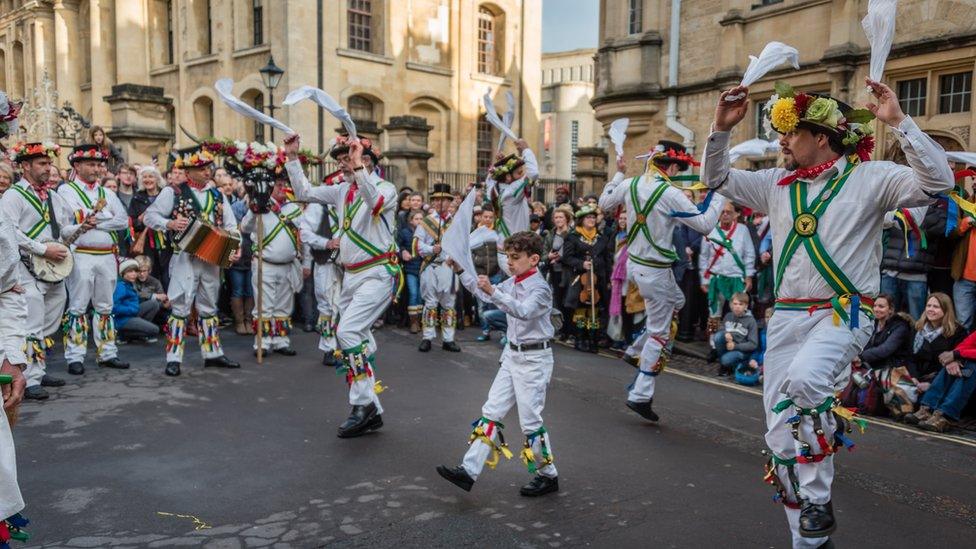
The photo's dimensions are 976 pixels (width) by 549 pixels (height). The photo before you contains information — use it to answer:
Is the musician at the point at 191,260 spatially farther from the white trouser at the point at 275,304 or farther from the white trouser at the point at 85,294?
the white trouser at the point at 275,304

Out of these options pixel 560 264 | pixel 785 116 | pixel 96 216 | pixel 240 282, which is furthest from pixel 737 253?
pixel 96 216

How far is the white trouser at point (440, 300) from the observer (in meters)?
10.9

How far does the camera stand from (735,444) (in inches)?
255

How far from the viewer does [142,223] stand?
11.7 metres

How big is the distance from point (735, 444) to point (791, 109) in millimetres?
3257

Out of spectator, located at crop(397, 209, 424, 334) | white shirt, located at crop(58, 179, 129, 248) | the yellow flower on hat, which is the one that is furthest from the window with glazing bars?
the yellow flower on hat

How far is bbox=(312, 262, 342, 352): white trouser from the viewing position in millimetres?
9883

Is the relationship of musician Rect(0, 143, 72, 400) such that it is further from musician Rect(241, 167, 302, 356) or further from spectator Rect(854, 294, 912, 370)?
spectator Rect(854, 294, 912, 370)

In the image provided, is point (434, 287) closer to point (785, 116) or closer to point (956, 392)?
point (956, 392)

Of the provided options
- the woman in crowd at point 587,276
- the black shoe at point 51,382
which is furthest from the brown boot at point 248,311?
the woman in crowd at point 587,276

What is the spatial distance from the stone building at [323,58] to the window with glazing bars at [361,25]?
46 mm

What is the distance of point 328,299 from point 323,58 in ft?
64.9

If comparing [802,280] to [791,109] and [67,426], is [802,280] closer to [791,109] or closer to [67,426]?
[791,109]

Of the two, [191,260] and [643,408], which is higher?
[191,260]
